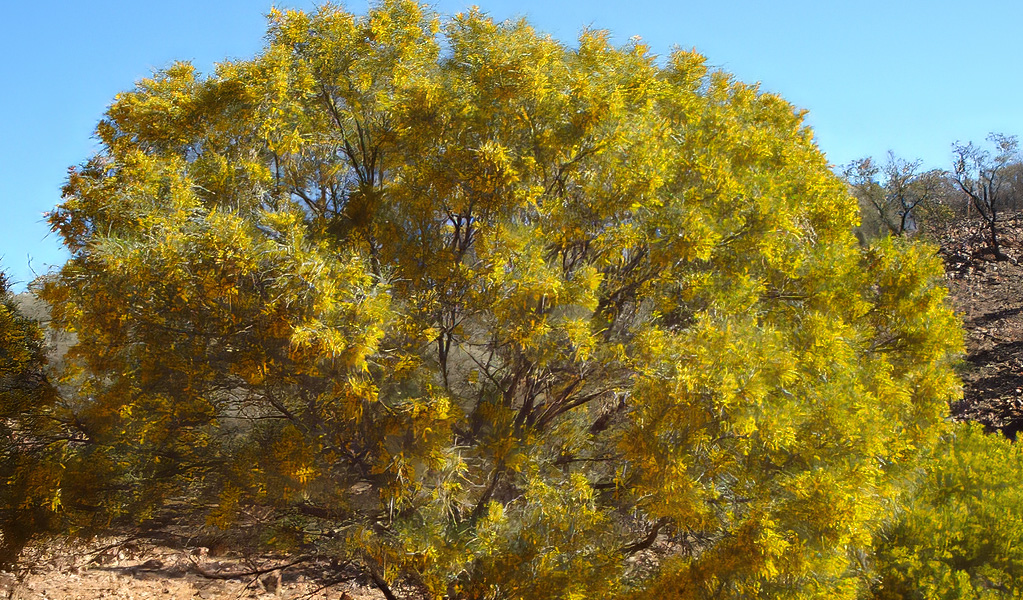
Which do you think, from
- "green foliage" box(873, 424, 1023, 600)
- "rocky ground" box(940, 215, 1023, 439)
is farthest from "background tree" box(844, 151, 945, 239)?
"green foliage" box(873, 424, 1023, 600)

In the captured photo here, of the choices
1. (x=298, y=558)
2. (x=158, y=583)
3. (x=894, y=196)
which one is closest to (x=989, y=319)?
(x=894, y=196)

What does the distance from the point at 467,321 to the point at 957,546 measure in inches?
210

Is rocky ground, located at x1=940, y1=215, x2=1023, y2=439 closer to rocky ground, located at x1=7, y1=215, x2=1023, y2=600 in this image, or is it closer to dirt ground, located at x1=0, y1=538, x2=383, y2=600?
rocky ground, located at x1=7, y1=215, x2=1023, y2=600

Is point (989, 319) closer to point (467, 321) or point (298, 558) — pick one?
point (467, 321)

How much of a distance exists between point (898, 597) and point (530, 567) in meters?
4.07

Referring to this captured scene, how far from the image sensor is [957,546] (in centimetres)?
805

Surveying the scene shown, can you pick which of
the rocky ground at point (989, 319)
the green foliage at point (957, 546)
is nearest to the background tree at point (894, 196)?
the rocky ground at point (989, 319)

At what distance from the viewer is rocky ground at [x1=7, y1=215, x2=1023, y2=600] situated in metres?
9.09

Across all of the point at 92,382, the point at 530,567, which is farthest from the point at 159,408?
the point at 530,567

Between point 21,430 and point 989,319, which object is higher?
point 989,319

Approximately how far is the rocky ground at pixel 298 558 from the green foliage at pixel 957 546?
5.48m

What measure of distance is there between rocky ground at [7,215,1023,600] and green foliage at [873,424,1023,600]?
5.48 m

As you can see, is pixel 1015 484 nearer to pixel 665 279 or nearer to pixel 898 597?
pixel 898 597

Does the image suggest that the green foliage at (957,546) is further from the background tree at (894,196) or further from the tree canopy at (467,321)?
the background tree at (894,196)
